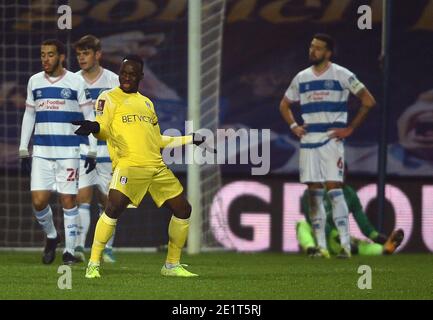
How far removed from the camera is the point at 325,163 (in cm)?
1200

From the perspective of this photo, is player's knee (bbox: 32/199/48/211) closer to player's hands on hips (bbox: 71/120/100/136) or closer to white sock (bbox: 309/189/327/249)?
player's hands on hips (bbox: 71/120/100/136)

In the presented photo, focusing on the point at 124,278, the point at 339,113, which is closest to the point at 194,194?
the point at 339,113

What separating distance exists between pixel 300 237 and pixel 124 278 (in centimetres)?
351

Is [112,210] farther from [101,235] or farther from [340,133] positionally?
[340,133]

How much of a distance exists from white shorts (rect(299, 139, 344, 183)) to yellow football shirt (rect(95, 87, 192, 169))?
298 centimetres

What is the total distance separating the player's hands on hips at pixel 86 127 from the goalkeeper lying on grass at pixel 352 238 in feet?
12.0

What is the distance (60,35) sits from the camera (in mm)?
12969

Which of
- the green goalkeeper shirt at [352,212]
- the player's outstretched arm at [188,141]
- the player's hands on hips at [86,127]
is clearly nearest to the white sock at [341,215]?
the green goalkeeper shirt at [352,212]

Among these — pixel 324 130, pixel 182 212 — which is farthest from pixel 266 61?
pixel 182 212

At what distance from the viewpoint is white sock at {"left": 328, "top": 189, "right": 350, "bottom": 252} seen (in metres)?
12.0

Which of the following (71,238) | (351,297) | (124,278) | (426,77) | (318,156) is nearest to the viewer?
(351,297)

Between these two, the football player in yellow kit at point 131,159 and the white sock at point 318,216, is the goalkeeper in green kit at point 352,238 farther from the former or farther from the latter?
the football player in yellow kit at point 131,159

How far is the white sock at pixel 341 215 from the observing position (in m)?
12.0

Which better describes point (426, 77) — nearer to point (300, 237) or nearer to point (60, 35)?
point (300, 237)
